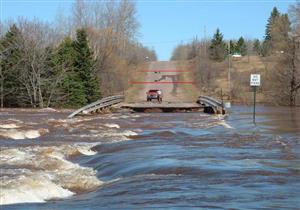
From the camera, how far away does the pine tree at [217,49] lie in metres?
→ 117

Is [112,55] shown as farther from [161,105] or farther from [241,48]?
[241,48]

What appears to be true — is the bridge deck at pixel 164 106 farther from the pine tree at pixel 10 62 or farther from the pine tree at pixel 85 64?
the pine tree at pixel 10 62

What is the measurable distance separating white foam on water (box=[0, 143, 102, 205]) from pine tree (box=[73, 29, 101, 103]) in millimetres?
37444

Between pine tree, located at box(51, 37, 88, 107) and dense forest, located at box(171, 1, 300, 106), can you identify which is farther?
dense forest, located at box(171, 1, 300, 106)

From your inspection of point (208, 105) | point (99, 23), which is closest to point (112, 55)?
point (99, 23)

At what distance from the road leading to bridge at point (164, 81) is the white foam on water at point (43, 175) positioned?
2160 inches

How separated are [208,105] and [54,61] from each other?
15984 millimetres

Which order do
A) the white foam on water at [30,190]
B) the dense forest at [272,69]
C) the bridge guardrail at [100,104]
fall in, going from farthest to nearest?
the dense forest at [272,69] → the bridge guardrail at [100,104] → the white foam on water at [30,190]

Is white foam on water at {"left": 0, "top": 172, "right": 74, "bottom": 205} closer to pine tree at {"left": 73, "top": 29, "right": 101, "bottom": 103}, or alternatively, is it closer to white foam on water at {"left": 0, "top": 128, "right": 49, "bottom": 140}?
white foam on water at {"left": 0, "top": 128, "right": 49, "bottom": 140}

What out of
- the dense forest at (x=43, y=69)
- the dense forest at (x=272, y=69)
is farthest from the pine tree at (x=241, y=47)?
the dense forest at (x=43, y=69)

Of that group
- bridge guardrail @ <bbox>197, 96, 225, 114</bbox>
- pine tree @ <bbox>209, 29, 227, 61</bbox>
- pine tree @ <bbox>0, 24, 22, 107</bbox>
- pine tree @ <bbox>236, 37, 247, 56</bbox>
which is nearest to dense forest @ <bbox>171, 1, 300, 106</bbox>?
pine tree @ <bbox>209, 29, 227, 61</bbox>

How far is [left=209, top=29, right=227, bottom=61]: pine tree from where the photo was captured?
116750 millimetres

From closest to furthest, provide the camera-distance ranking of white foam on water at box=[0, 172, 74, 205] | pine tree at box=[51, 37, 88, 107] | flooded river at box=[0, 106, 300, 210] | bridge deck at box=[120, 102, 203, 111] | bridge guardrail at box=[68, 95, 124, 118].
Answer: flooded river at box=[0, 106, 300, 210] < white foam on water at box=[0, 172, 74, 205] < bridge guardrail at box=[68, 95, 124, 118] < bridge deck at box=[120, 102, 203, 111] < pine tree at box=[51, 37, 88, 107]

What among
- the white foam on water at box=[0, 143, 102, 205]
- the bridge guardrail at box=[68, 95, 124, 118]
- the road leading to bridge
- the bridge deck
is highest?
the road leading to bridge
